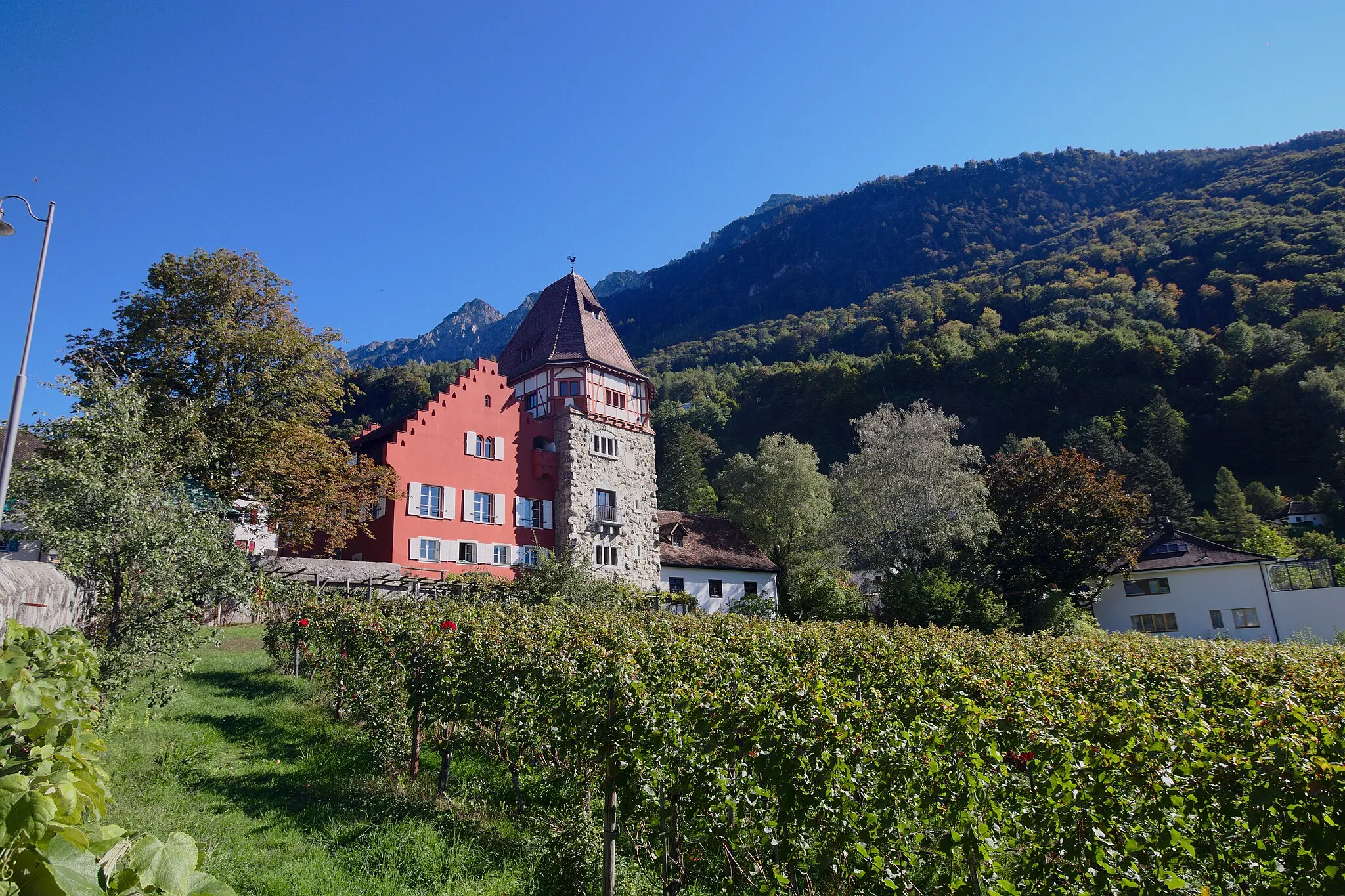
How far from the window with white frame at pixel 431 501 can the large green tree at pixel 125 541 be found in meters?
19.8

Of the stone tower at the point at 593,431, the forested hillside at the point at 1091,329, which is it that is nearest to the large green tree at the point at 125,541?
the stone tower at the point at 593,431

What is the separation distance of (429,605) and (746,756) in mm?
9527

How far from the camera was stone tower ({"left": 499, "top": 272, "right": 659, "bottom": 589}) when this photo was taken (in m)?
35.7

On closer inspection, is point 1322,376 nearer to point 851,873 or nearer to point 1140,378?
point 1140,378

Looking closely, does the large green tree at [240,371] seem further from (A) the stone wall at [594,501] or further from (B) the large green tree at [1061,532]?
(B) the large green tree at [1061,532]

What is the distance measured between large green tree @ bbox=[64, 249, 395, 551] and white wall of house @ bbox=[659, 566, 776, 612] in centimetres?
1719

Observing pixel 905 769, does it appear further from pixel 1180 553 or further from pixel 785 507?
pixel 1180 553

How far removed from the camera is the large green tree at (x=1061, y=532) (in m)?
39.2

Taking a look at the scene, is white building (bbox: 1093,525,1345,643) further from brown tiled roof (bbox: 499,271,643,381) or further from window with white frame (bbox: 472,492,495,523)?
window with white frame (bbox: 472,492,495,523)

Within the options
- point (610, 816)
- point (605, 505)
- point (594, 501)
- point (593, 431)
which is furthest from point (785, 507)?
point (610, 816)

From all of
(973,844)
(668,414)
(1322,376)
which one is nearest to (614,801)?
(973,844)

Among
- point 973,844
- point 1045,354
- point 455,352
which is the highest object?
point 455,352

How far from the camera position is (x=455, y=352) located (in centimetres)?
18812

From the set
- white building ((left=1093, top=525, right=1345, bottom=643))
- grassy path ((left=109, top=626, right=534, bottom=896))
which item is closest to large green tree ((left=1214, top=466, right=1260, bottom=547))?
white building ((left=1093, top=525, right=1345, bottom=643))
